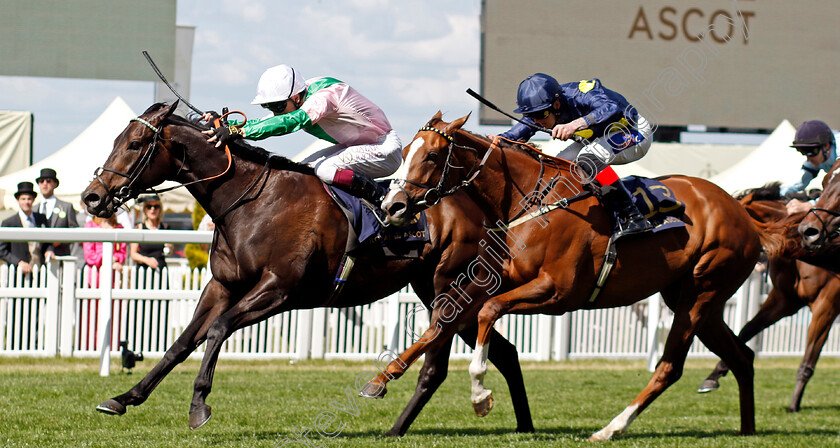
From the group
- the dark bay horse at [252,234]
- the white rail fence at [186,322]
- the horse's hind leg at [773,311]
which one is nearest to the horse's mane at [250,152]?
the dark bay horse at [252,234]

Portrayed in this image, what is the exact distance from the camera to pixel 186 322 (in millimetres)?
9203

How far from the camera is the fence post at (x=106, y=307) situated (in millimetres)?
8344

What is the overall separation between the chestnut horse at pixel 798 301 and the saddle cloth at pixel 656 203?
1611 millimetres

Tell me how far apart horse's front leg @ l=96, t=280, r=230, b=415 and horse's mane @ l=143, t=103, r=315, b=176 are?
0.77m

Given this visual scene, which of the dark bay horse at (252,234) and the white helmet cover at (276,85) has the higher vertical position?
the white helmet cover at (276,85)

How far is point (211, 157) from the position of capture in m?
5.54

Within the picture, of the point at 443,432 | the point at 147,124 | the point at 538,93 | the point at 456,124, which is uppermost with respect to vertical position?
the point at 538,93

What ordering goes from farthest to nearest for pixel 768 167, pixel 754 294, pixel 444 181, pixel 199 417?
pixel 768 167 < pixel 754 294 < pixel 444 181 < pixel 199 417

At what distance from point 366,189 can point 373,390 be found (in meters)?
1.23

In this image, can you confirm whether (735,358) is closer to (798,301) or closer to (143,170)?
(798,301)

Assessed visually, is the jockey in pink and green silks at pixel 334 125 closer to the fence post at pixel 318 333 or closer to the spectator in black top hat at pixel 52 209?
the fence post at pixel 318 333

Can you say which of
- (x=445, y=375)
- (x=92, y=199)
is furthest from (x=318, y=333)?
(x=92, y=199)

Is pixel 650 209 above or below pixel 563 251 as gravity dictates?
above

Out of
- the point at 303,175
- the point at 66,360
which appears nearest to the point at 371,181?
the point at 303,175
